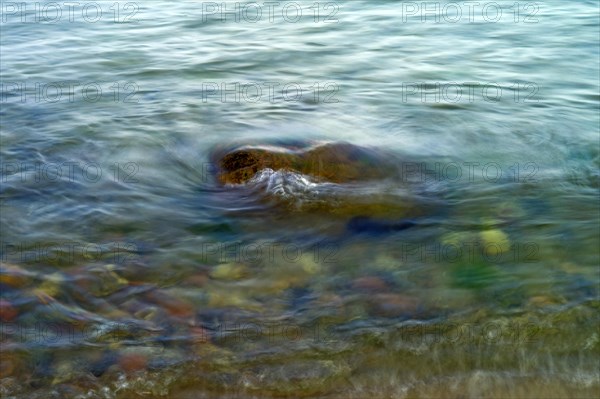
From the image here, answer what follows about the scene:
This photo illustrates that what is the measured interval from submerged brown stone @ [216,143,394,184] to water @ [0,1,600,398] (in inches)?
5.4

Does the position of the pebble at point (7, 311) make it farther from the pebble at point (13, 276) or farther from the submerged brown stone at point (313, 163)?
the submerged brown stone at point (313, 163)

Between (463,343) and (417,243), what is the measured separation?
1299 millimetres

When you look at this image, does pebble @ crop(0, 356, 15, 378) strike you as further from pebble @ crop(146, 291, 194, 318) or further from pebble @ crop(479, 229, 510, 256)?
pebble @ crop(479, 229, 510, 256)

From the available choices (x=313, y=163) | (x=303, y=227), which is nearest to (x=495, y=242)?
(x=303, y=227)

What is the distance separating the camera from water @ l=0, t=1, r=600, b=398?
4070 millimetres

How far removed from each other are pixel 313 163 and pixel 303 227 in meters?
0.87

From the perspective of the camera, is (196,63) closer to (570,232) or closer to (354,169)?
(354,169)

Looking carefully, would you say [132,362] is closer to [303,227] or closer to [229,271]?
[229,271]

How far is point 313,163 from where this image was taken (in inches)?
250

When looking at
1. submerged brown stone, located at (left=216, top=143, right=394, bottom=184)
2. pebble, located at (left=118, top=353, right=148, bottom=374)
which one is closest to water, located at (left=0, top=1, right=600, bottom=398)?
pebble, located at (left=118, top=353, right=148, bottom=374)

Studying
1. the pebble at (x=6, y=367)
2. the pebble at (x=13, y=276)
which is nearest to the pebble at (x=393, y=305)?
the pebble at (x=6, y=367)

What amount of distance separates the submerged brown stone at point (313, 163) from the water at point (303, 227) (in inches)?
5.4

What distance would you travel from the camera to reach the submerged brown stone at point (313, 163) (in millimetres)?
6301

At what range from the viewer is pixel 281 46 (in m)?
10.8
